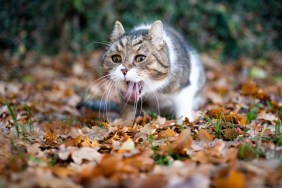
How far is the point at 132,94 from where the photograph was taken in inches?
148

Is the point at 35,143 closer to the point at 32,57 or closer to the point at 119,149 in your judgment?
the point at 119,149

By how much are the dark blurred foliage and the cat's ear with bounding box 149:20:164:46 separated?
147 inches

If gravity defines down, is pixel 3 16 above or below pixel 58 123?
above

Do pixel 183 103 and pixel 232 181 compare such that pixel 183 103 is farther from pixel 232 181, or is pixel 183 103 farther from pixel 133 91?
pixel 232 181

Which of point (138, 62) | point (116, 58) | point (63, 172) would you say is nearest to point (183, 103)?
point (138, 62)

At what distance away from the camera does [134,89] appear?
372cm

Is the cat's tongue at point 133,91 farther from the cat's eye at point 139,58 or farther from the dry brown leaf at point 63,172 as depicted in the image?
the dry brown leaf at point 63,172

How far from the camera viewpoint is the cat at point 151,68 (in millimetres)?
3609

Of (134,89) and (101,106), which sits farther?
(101,106)

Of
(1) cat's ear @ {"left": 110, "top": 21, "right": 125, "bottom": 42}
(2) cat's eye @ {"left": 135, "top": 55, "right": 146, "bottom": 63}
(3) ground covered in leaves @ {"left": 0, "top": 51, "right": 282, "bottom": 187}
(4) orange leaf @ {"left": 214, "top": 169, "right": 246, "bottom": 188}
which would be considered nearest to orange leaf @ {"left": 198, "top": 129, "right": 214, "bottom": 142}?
(3) ground covered in leaves @ {"left": 0, "top": 51, "right": 282, "bottom": 187}

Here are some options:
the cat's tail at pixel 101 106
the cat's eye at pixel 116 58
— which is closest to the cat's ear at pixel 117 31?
the cat's eye at pixel 116 58

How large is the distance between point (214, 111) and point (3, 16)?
14.4 ft

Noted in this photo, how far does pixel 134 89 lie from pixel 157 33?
0.63m

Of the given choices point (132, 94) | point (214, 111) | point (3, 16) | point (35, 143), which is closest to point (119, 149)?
point (35, 143)
